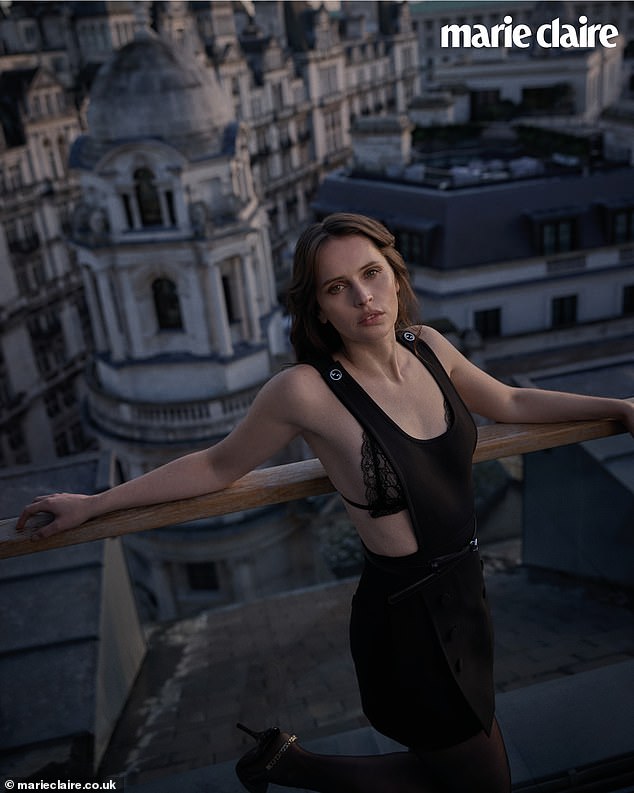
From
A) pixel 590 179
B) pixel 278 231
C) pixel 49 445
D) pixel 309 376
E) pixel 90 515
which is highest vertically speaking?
pixel 309 376

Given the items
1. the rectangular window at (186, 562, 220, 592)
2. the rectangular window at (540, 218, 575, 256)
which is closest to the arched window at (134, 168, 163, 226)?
the rectangular window at (186, 562, 220, 592)

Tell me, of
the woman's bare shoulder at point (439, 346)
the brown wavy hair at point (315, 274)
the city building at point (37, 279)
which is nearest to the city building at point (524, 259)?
the city building at point (37, 279)

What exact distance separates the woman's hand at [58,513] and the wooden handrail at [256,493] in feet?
0.23

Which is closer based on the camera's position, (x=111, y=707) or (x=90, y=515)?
(x=90, y=515)

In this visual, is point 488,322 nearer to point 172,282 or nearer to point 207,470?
A: point 172,282

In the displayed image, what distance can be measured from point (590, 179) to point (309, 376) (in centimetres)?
2987

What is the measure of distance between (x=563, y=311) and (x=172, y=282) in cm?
1495

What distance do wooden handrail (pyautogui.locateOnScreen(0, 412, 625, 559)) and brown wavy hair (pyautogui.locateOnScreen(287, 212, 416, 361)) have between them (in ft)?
2.47

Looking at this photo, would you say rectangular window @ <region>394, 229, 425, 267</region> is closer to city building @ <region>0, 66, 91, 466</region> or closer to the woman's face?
city building @ <region>0, 66, 91, 466</region>

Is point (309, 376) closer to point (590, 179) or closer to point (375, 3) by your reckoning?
point (590, 179)

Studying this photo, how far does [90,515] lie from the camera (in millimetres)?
4781

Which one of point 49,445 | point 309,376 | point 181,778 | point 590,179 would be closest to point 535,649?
point 181,778

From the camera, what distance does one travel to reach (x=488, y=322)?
31.0 metres

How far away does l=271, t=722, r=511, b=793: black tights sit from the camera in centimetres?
496
